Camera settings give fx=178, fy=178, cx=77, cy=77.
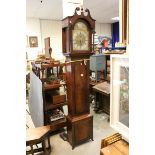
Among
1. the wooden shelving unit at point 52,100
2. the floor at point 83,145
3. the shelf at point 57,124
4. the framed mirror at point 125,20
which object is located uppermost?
the framed mirror at point 125,20

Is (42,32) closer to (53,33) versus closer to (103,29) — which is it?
(53,33)

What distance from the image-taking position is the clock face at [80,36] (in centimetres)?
255

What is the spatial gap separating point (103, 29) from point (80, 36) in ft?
20.1

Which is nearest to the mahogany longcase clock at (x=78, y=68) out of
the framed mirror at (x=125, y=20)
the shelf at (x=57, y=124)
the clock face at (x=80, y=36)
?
the clock face at (x=80, y=36)

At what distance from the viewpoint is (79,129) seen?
110 inches

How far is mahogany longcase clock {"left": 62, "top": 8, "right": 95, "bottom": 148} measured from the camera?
254 centimetres

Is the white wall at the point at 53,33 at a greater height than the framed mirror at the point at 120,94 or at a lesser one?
greater

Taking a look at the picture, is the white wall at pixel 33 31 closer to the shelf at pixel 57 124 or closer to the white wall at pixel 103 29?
the white wall at pixel 103 29

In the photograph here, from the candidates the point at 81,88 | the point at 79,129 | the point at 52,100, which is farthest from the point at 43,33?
the point at 79,129

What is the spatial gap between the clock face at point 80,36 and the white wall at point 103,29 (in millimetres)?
5725

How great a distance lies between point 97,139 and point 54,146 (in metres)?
0.74
